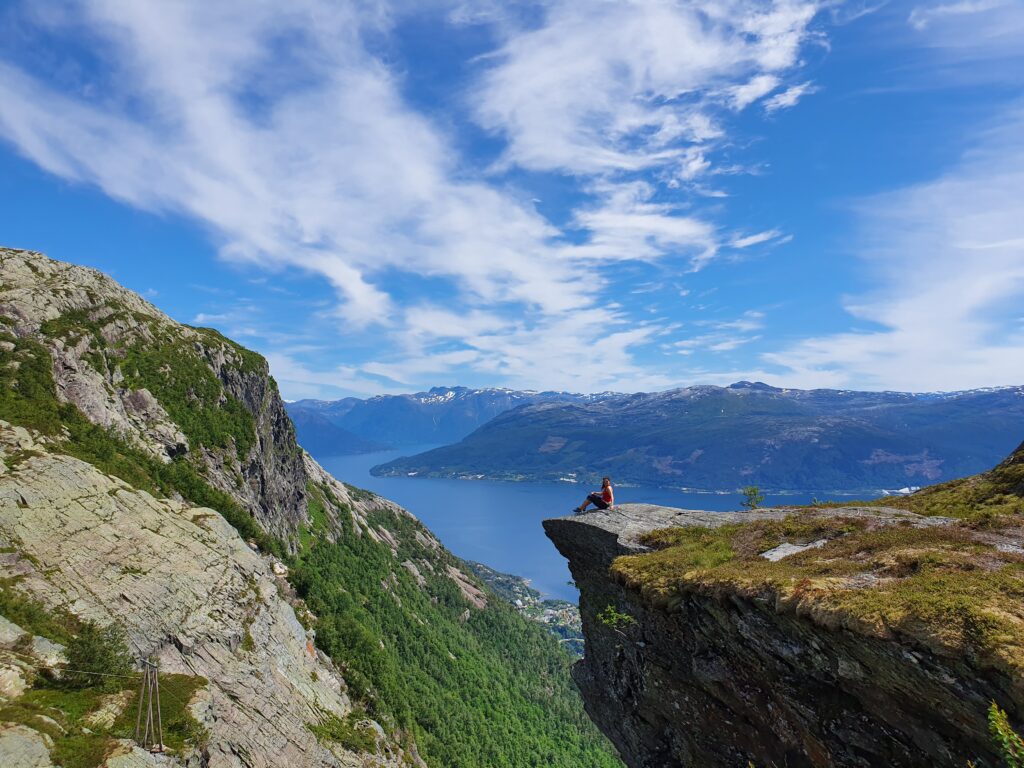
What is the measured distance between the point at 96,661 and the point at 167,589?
416 inches

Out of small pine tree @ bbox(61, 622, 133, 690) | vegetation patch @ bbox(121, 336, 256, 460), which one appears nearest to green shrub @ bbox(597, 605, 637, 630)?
small pine tree @ bbox(61, 622, 133, 690)

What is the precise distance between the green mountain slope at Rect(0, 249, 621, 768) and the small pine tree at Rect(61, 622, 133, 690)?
15.2ft

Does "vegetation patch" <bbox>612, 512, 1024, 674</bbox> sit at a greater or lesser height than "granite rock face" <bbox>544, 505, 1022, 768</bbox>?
greater

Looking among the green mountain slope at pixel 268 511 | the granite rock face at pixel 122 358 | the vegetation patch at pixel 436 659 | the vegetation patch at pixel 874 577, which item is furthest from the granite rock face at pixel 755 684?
the granite rock face at pixel 122 358

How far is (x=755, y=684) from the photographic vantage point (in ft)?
47.9

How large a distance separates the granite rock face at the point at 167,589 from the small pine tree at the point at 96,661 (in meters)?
1.25

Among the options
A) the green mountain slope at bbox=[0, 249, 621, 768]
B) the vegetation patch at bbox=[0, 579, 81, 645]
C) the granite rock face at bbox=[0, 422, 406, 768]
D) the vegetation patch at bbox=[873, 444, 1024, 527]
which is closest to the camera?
the vegetation patch at bbox=[873, 444, 1024, 527]

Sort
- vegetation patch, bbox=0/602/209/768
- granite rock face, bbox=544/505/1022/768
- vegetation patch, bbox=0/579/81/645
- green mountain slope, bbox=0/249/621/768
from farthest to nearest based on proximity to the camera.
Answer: green mountain slope, bbox=0/249/621/768, vegetation patch, bbox=0/579/81/645, vegetation patch, bbox=0/602/209/768, granite rock face, bbox=544/505/1022/768

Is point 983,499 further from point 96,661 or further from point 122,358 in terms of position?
point 122,358

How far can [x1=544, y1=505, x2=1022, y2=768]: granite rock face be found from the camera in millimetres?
9625

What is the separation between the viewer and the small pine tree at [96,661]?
2188 cm

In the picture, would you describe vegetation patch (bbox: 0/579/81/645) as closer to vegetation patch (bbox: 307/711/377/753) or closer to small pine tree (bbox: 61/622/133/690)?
small pine tree (bbox: 61/622/133/690)

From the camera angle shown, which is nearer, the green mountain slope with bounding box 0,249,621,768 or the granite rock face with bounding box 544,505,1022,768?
the granite rock face with bounding box 544,505,1022,768

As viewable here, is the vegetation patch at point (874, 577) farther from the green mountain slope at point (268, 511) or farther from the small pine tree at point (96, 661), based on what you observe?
the green mountain slope at point (268, 511)
